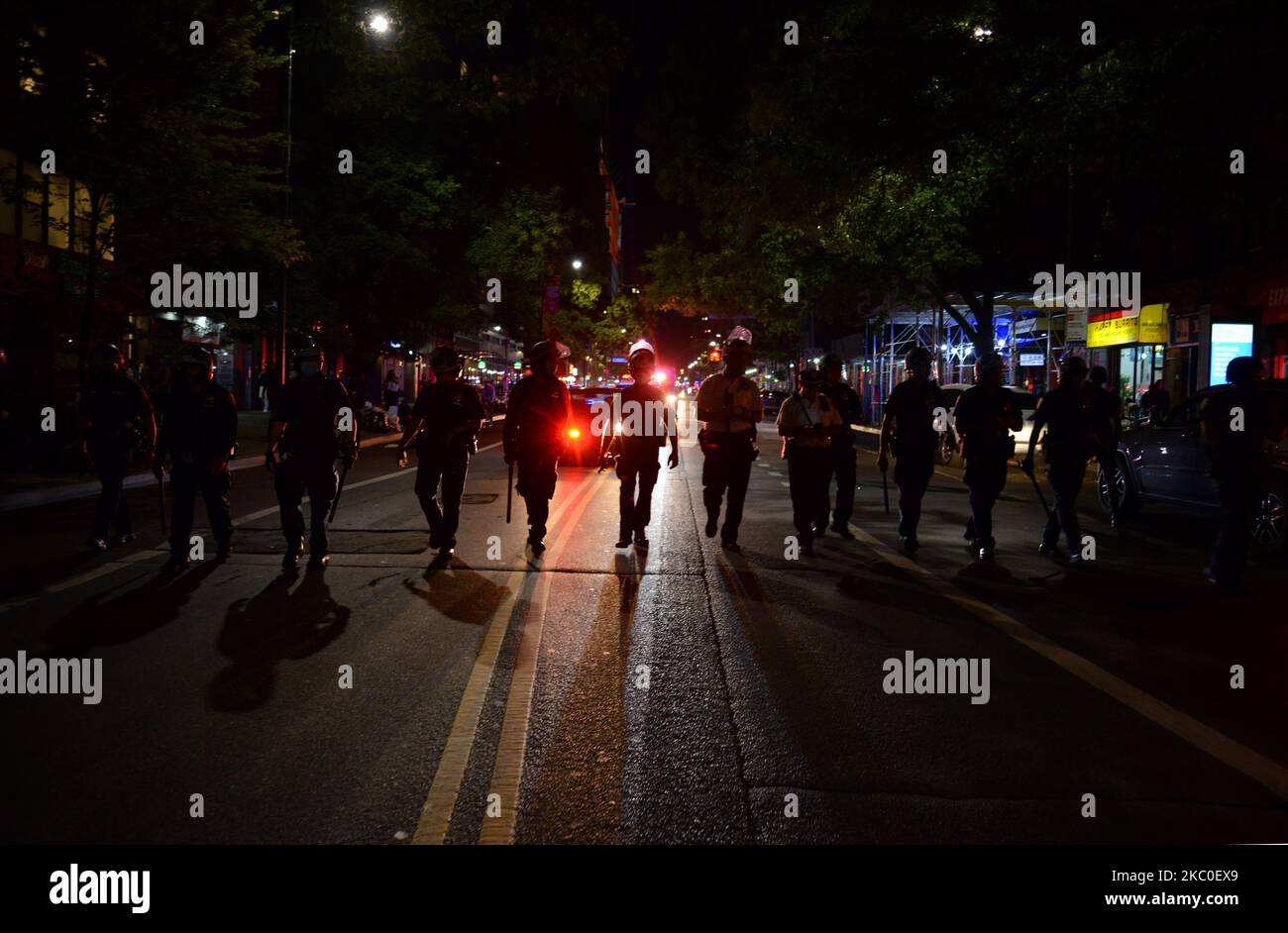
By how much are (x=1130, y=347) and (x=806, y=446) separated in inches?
1003

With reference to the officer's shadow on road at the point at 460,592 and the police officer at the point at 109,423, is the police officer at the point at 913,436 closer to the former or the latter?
the officer's shadow on road at the point at 460,592

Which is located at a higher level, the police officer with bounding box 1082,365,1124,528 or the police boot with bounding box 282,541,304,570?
the police officer with bounding box 1082,365,1124,528

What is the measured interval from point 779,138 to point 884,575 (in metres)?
11.8

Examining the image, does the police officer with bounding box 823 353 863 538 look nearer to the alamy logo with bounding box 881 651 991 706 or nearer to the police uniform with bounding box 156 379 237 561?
the alamy logo with bounding box 881 651 991 706

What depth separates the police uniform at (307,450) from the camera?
9266mm

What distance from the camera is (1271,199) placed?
601 inches

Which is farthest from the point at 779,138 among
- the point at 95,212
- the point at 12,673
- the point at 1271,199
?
the point at 12,673

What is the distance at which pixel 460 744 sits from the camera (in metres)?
4.68

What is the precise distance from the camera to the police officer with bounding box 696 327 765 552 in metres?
10.5

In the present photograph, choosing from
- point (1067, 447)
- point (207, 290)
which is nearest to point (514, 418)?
point (1067, 447)

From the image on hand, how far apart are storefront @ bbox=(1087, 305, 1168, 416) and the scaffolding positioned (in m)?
1.21

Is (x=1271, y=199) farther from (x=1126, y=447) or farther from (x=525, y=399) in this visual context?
(x=525, y=399)
